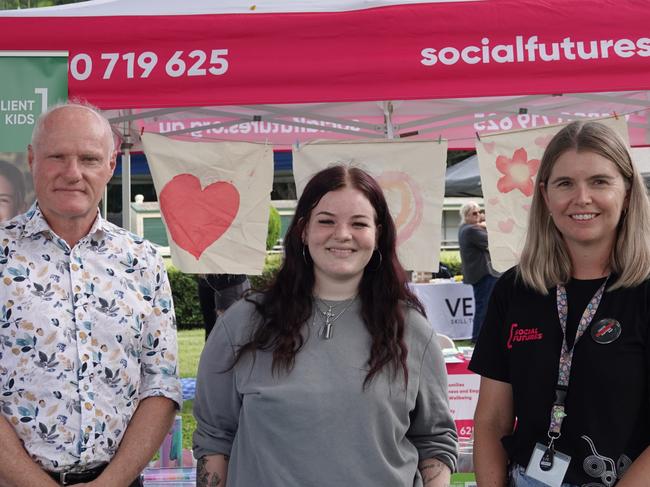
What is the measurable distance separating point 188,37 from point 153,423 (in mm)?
2065

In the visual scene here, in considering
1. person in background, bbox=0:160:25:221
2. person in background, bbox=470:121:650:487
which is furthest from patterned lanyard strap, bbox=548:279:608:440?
person in background, bbox=0:160:25:221

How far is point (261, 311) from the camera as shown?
2.03 m

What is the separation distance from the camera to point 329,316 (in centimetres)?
199

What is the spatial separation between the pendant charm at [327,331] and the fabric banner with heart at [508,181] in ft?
9.16

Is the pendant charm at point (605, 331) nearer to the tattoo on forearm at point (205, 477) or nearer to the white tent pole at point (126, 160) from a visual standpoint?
the tattoo on forearm at point (205, 477)

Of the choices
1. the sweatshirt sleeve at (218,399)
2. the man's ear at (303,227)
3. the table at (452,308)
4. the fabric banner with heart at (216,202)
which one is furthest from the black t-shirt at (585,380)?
the table at (452,308)

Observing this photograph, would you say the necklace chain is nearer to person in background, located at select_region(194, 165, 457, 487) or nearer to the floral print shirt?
person in background, located at select_region(194, 165, 457, 487)

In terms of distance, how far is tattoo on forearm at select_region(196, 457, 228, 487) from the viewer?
197cm

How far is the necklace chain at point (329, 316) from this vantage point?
1.95 metres

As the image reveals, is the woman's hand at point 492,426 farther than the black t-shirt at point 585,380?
Yes

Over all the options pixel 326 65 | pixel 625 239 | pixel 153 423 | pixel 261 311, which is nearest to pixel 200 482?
pixel 153 423

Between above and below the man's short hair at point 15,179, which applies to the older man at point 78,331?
below

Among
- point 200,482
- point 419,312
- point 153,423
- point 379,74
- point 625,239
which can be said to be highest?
point 379,74

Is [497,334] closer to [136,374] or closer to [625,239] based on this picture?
[625,239]
